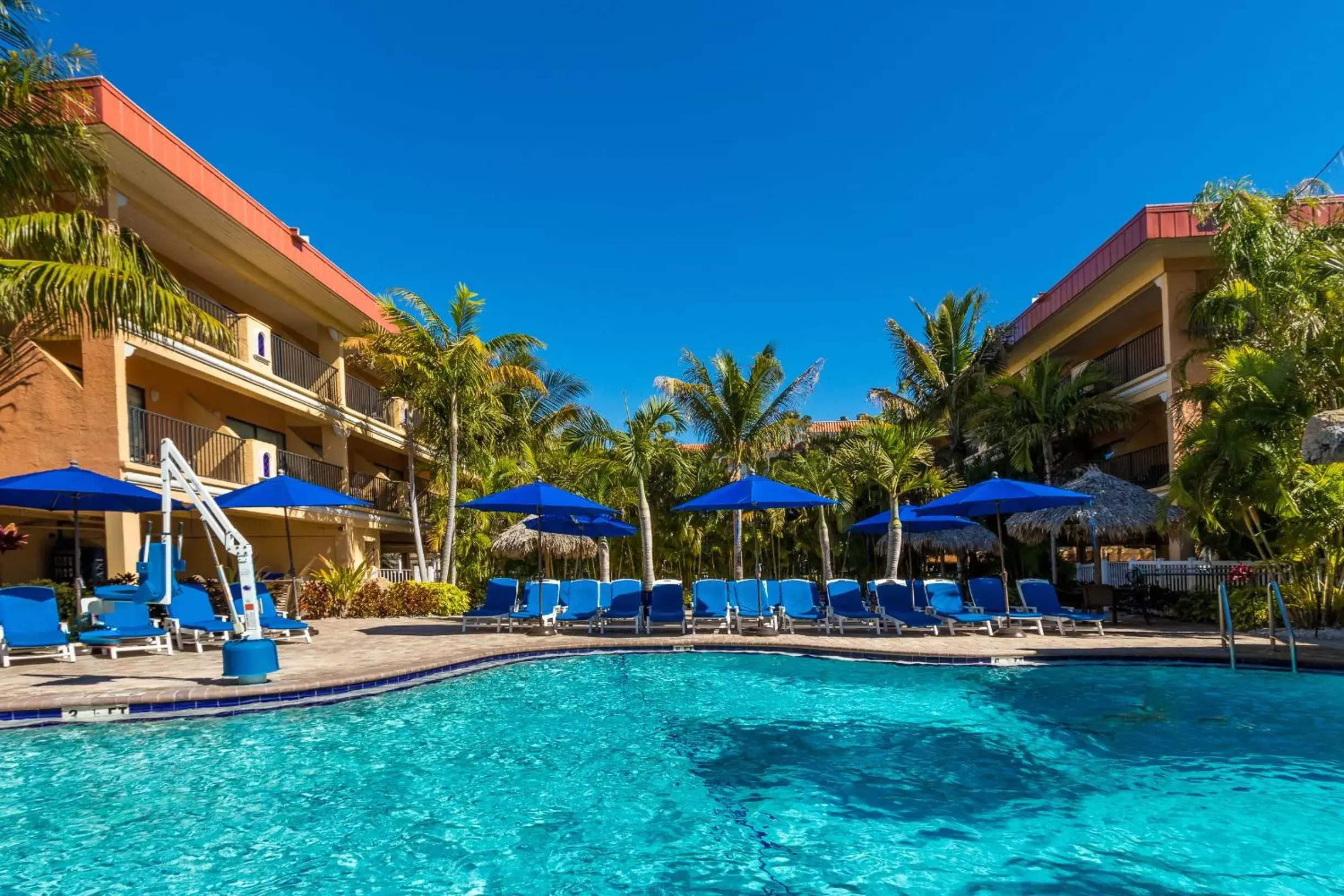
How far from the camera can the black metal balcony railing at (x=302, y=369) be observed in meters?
18.6

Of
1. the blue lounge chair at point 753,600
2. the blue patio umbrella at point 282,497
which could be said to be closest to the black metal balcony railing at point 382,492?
the blue patio umbrella at point 282,497

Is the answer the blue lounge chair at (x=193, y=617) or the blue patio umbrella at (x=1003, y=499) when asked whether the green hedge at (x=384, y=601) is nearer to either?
the blue lounge chair at (x=193, y=617)

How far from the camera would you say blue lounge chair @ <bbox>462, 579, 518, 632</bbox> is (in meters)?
13.6

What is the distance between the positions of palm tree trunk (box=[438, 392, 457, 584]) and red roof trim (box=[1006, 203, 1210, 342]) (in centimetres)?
1552

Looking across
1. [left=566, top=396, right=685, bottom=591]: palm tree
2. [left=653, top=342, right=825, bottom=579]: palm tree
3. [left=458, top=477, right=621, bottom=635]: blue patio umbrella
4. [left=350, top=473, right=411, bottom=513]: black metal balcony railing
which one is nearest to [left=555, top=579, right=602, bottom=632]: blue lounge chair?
[left=458, top=477, right=621, bottom=635]: blue patio umbrella

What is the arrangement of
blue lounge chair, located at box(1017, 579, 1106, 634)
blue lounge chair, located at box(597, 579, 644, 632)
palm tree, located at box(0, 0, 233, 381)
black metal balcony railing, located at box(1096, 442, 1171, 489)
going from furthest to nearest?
black metal balcony railing, located at box(1096, 442, 1171, 489) < blue lounge chair, located at box(597, 579, 644, 632) < blue lounge chair, located at box(1017, 579, 1106, 634) < palm tree, located at box(0, 0, 233, 381)

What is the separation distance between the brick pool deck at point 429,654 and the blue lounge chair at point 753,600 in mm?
679

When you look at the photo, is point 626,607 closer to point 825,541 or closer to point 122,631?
point 122,631

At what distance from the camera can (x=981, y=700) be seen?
8344 millimetres

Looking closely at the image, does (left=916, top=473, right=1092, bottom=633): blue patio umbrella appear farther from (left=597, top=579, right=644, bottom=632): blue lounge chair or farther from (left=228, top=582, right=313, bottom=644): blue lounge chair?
(left=228, top=582, right=313, bottom=644): blue lounge chair

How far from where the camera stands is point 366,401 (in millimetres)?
22578

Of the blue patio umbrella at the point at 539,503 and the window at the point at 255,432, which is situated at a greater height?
the window at the point at 255,432

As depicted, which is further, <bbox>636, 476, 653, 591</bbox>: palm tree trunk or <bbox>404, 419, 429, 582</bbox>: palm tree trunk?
<bbox>404, 419, 429, 582</bbox>: palm tree trunk

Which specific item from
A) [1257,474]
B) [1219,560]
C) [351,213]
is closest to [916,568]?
[1219,560]
